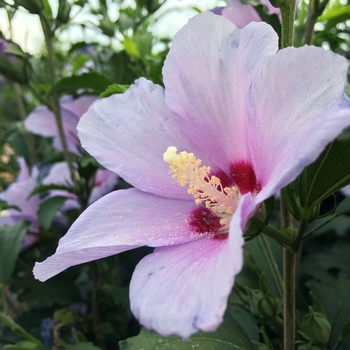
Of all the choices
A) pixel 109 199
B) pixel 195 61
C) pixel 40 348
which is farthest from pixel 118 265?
pixel 195 61

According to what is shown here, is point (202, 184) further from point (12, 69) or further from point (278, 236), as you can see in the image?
point (12, 69)

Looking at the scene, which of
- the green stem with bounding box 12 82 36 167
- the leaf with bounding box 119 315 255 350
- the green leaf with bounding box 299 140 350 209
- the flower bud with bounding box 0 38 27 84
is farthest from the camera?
the green stem with bounding box 12 82 36 167

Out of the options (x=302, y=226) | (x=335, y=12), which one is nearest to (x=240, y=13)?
(x=335, y=12)

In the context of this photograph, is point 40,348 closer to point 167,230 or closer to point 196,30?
point 167,230

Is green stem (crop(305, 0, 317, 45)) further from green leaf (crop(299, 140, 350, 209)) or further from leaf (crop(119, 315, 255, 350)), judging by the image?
leaf (crop(119, 315, 255, 350))

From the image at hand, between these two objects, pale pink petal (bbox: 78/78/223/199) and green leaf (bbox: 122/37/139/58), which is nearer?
pale pink petal (bbox: 78/78/223/199)

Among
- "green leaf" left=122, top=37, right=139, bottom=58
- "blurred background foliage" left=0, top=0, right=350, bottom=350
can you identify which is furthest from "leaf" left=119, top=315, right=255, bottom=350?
"green leaf" left=122, top=37, right=139, bottom=58
